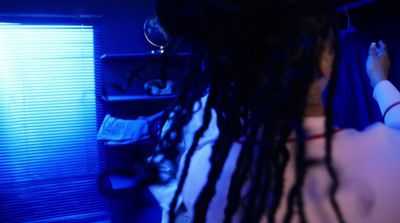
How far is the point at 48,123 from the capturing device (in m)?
2.46

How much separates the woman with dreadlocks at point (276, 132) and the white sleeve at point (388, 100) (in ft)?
0.80

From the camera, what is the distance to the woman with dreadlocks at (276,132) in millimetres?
442

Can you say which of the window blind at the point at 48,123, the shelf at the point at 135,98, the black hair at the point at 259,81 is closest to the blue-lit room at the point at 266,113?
the black hair at the point at 259,81

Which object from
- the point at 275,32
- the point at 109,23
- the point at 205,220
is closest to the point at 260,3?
the point at 275,32

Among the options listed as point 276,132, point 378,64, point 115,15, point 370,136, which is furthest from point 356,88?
point 115,15

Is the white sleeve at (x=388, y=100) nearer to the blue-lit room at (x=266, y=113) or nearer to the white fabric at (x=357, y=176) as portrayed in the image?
the blue-lit room at (x=266, y=113)

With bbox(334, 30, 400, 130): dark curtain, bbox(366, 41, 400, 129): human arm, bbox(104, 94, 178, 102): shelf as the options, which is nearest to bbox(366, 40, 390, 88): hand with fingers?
bbox(366, 41, 400, 129): human arm

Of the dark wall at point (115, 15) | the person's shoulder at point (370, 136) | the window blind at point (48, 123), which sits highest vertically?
the person's shoulder at point (370, 136)

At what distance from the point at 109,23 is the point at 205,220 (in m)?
2.17

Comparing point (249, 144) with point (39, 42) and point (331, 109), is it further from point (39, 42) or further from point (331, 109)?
point (39, 42)

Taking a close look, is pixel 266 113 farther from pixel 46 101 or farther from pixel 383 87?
pixel 46 101

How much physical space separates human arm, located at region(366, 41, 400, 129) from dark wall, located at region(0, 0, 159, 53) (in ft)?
5.83

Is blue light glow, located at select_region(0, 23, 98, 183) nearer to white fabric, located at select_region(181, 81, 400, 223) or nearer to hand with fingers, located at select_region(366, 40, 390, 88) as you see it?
hand with fingers, located at select_region(366, 40, 390, 88)

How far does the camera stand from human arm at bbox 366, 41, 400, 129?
0.80 meters
